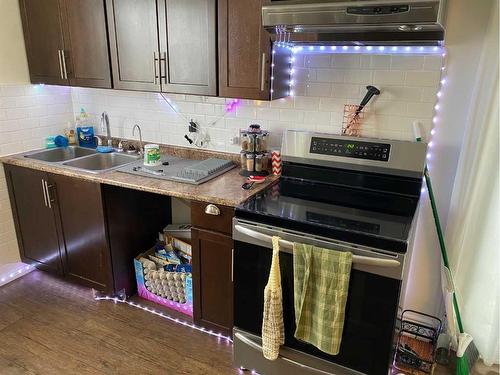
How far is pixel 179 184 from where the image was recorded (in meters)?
2.15

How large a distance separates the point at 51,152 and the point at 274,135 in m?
1.68

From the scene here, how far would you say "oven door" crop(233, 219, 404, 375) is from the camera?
154 centimetres

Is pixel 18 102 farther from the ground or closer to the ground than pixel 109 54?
closer to the ground

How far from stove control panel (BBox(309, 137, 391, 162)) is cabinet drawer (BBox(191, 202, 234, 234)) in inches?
23.1

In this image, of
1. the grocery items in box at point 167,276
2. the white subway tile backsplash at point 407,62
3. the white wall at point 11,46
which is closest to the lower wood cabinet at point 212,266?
the grocery items in box at point 167,276

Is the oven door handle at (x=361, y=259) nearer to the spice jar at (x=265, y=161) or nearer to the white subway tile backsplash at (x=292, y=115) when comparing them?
the spice jar at (x=265, y=161)

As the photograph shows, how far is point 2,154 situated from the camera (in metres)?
2.62

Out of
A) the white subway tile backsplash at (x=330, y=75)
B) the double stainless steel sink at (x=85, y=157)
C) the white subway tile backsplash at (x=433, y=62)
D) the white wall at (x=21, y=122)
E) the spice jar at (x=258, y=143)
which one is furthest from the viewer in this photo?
the double stainless steel sink at (x=85, y=157)

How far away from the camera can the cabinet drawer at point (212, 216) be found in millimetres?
1928

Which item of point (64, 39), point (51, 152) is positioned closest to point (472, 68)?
point (64, 39)

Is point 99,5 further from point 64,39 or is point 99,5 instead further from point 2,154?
point 2,154

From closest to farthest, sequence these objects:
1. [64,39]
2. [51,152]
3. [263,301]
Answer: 1. [263,301]
2. [64,39]
3. [51,152]

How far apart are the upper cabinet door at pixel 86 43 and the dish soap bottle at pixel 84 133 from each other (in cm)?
45

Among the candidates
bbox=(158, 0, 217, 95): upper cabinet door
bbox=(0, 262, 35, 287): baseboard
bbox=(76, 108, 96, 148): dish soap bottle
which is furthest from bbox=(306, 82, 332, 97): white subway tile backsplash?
bbox=(0, 262, 35, 287): baseboard
